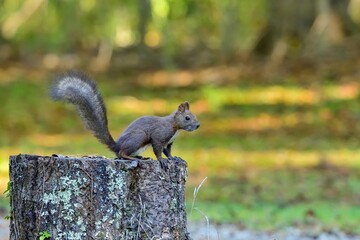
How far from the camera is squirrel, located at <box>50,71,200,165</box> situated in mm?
5051

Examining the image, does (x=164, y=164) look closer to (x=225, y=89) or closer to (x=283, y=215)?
(x=283, y=215)

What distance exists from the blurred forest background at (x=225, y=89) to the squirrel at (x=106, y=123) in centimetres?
584

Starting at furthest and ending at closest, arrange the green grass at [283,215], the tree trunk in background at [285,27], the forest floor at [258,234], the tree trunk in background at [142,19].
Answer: the tree trunk in background at [285,27], the tree trunk in background at [142,19], the green grass at [283,215], the forest floor at [258,234]

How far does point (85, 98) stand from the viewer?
512 cm

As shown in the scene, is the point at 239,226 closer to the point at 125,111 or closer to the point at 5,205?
the point at 5,205

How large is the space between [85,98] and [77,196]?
2.16ft

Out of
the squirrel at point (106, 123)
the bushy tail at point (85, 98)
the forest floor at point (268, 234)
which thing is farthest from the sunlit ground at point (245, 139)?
the bushy tail at point (85, 98)

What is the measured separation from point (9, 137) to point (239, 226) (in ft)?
31.5

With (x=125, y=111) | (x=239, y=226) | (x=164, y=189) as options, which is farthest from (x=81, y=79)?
(x=125, y=111)

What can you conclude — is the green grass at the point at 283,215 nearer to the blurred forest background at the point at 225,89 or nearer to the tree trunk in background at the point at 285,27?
the blurred forest background at the point at 225,89

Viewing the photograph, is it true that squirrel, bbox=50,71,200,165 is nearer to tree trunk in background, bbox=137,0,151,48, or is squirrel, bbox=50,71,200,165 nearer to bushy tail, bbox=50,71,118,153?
bushy tail, bbox=50,71,118,153

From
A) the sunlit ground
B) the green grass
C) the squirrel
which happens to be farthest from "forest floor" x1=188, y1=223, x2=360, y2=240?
the squirrel

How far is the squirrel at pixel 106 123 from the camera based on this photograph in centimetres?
505

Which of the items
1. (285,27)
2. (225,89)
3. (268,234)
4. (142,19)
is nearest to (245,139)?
(225,89)
